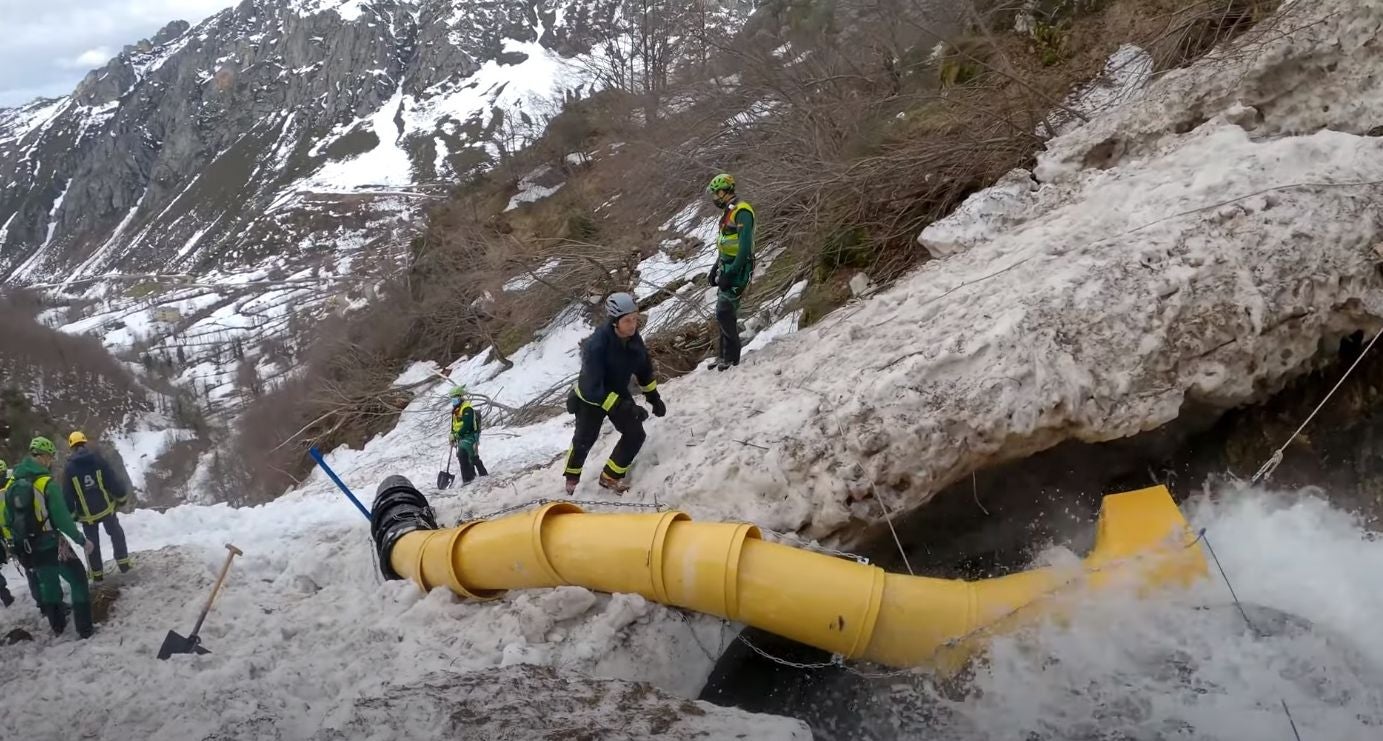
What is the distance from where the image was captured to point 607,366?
5.04m

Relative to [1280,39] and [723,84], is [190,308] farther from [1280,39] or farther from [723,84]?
[1280,39]

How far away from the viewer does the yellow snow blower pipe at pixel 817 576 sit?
3467mm

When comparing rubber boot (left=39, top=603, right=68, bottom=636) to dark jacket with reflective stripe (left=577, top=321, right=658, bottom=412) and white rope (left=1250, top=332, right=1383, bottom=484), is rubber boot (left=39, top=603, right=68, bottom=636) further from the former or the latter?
white rope (left=1250, top=332, right=1383, bottom=484)

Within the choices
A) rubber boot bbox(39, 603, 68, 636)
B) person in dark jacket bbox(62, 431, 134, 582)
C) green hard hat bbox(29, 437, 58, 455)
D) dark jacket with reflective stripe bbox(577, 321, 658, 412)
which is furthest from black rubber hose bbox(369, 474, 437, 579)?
green hard hat bbox(29, 437, 58, 455)

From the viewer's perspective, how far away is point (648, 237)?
1451cm

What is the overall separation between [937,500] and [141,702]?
14.6 ft

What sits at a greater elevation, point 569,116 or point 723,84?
point 569,116

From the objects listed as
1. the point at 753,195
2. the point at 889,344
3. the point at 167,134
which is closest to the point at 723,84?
the point at 753,195

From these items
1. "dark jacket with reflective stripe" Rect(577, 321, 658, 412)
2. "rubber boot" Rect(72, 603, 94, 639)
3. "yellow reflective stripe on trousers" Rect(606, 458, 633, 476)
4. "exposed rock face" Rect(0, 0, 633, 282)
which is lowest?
"yellow reflective stripe on trousers" Rect(606, 458, 633, 476)

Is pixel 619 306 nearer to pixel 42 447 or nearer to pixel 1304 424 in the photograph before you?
pixel 1304 424

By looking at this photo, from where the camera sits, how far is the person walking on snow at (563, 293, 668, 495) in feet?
16.3

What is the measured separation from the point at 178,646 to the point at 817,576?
362 cm

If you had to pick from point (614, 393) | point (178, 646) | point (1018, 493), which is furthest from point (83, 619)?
point (1018, 493)

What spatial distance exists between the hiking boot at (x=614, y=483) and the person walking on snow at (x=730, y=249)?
1767 millimetres
